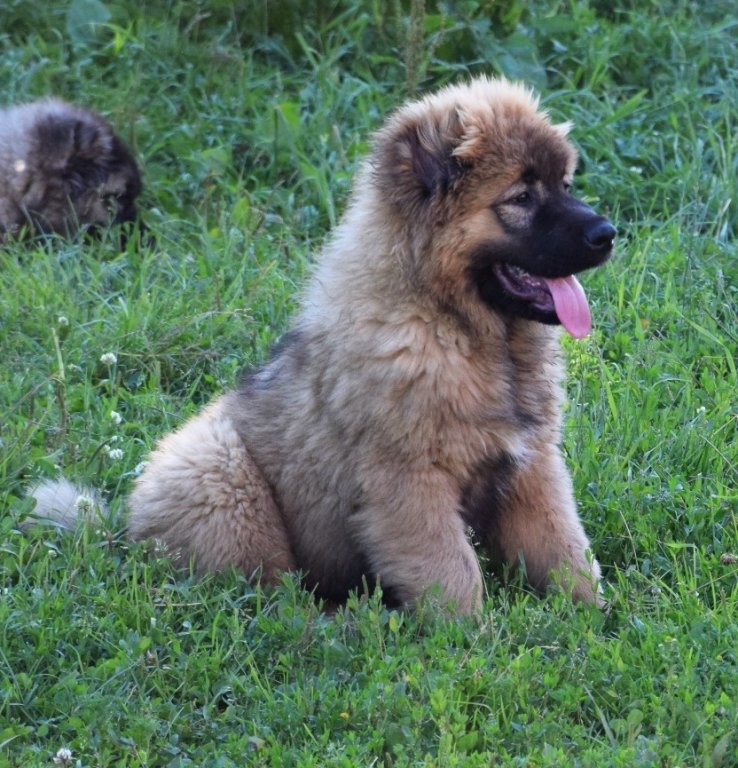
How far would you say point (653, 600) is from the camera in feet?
12.9

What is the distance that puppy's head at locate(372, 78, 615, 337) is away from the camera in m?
3.95

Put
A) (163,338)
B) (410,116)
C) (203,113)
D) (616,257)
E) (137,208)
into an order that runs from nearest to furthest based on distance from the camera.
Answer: (410,116) → (163,338) → (616,257) → (137,208) → (203,113)

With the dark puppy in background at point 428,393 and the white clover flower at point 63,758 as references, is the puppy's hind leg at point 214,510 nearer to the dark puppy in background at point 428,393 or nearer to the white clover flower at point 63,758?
the dark puppy in background at point 428,393

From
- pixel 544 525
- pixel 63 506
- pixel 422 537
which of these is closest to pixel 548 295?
pixel 544 525

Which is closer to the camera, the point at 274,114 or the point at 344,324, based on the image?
the point at 344,324

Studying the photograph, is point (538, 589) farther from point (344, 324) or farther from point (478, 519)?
point (344, 324)

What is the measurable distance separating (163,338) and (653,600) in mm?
2424

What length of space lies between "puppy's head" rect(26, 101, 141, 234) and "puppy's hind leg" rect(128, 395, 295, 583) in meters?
2.55

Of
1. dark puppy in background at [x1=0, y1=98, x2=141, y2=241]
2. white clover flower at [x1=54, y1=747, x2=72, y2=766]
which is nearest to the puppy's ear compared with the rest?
white clover flower at [x1=54, y1=747, x2=72, y2=766]

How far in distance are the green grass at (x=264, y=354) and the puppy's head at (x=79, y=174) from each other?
0.20m

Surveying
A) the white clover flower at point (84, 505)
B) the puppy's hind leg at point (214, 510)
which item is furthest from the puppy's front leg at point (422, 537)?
the white clover flower at point (84, 505)

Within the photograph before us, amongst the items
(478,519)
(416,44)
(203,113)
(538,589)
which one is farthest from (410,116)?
(203,113)

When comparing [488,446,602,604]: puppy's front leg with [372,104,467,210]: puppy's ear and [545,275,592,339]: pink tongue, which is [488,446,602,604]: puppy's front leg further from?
[372,104,467,210]: puppy's ear

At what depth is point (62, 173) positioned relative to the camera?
701 centimetres
